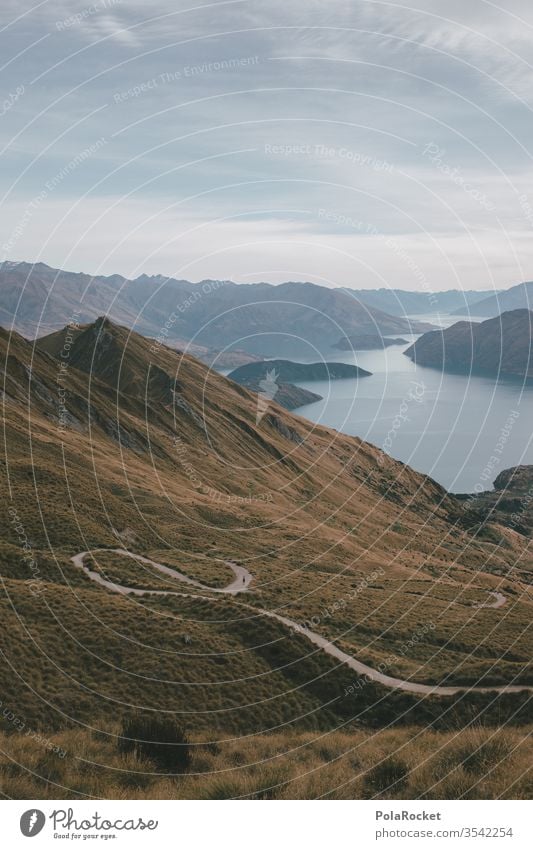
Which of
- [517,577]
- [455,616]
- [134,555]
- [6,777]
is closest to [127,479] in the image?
[134,555]

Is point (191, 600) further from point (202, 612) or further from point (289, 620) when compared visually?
point (289, 620)

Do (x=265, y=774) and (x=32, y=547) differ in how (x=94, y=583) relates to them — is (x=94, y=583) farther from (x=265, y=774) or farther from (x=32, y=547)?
(x=265, y=774)

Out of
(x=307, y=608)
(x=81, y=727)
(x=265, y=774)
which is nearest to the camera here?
(x=265, y=774)

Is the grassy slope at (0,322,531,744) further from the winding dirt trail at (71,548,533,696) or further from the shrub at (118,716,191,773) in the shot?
the shrub at (118,716,191,773)
